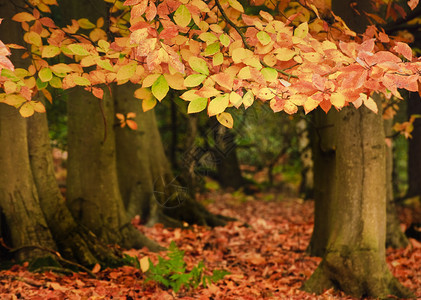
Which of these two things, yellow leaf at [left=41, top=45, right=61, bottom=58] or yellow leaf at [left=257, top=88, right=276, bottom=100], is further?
yellow leaf at [left=41, top=45, right=61, bottom=58]

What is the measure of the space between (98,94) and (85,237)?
2.27 metres

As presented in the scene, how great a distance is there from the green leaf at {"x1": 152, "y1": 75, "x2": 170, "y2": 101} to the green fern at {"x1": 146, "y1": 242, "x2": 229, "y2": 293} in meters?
2.46

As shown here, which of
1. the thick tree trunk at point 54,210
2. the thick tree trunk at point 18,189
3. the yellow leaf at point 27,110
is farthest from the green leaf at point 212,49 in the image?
the thick tree trunk at point 54,210

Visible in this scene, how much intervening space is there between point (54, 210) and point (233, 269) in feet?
8.61

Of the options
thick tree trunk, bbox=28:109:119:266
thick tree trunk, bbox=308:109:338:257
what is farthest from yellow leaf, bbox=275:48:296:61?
thick tree trunk, bbox=28:109:119:266

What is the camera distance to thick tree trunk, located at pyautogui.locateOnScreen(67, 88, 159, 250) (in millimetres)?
6016

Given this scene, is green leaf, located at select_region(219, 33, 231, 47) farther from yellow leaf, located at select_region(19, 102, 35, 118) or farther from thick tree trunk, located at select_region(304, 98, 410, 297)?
thick tree trunk, located at select_region(304, 98, 410, 297)

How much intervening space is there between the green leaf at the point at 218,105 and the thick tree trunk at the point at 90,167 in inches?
142

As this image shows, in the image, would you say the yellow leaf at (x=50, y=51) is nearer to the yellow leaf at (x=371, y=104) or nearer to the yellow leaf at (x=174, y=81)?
the yellow leaf at (x=174, y=81)

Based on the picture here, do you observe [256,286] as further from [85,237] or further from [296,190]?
[296,190]

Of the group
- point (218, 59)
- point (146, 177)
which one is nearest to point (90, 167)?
point (146, 177)

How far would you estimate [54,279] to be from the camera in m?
4.58

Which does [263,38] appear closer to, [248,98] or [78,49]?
[248,98]

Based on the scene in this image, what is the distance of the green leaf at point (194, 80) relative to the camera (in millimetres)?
2766
